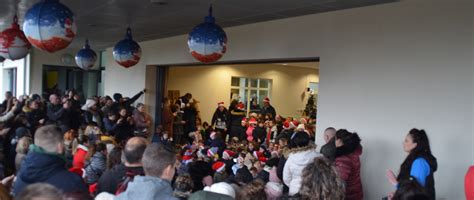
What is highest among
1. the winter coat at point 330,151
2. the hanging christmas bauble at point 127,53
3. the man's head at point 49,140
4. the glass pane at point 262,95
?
the hanging christmas bauble at point 127,53

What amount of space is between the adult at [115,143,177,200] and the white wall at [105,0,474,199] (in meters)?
2.92

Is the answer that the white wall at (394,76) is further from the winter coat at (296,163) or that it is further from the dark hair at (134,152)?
the dark hair at (134,152)

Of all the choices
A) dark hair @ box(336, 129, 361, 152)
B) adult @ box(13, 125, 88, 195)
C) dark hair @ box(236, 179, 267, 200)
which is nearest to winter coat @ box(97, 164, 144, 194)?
adult @ box(13, 125, 88, 195)

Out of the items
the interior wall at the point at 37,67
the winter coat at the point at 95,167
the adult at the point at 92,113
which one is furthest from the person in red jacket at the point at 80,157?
the interior wall at the point at 37,67

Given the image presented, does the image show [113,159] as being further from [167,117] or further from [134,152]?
[167,117]

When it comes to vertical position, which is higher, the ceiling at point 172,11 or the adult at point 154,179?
the ceiling at point 172,11

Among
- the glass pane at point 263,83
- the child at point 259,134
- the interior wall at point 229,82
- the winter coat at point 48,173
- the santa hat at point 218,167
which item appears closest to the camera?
the winter coat at point 48,173

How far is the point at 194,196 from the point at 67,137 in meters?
3.45

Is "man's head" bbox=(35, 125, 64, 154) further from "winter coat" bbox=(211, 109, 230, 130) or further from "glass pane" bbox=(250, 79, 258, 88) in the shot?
"glass pane" bbox=(250, 79, 258, 88)

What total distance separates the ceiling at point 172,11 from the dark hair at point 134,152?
255 centimetres

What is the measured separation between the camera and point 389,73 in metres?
4.30

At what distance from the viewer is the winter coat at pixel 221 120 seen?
860 centimetres

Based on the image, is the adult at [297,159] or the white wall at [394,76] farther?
the white wall at [394,76]

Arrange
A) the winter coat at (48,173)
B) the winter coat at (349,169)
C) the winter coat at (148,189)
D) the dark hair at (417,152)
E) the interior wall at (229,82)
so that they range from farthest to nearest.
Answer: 1. the interior wall at (229,82)
2. the winter coat at (349,169)
3. the dark hair at (417,152)
4. the winter coat at (48,173)
5. the winter coat at (148,189)
